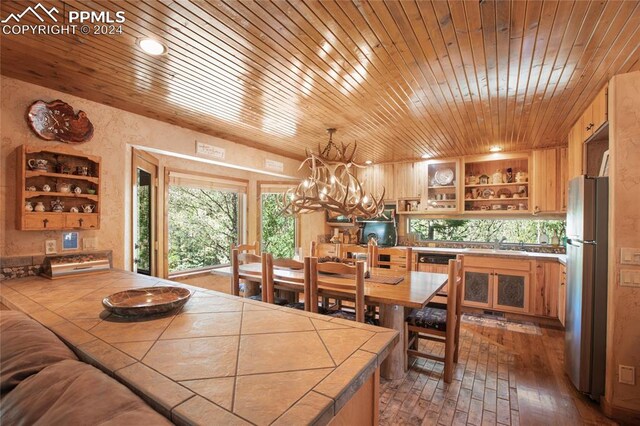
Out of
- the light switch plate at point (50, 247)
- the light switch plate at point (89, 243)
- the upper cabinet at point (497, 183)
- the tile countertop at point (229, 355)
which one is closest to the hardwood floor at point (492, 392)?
the tile countertop at point (229, 355)

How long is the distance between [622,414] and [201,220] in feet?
15.9

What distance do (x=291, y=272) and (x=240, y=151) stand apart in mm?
2011

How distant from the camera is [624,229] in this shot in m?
2.07

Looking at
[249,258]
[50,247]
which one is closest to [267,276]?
[249,258]

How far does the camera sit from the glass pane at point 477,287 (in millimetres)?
4262

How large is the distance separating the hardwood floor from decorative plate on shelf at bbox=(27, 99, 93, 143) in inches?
130

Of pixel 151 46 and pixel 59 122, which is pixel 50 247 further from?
pixel 151 46

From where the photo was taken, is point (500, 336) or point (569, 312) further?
point (500, 336)

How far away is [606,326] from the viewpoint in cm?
214

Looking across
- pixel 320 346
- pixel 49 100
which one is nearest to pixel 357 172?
pixel 49 100

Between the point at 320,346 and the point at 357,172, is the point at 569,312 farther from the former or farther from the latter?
the point at 357,172

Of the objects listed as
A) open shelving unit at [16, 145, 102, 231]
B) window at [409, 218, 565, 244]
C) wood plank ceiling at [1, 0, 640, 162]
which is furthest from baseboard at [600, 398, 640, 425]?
open shelving unit at [16, 145, 102, 231]

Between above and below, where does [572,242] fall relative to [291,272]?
above

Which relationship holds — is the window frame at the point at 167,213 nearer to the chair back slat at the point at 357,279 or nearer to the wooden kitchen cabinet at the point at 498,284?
the chair back slat at the point at 357,279
